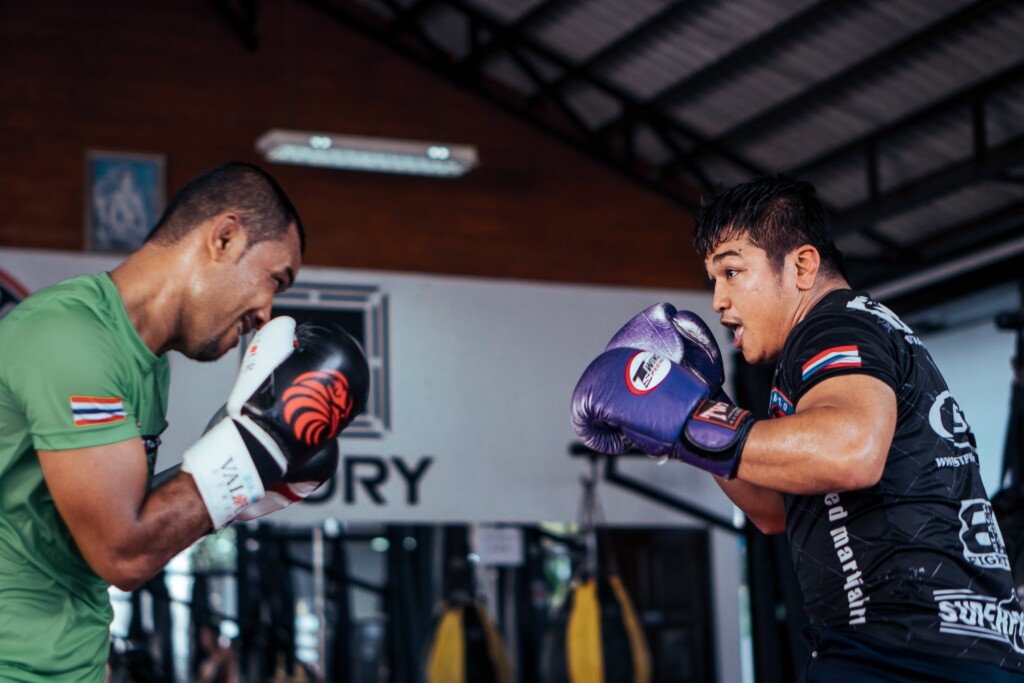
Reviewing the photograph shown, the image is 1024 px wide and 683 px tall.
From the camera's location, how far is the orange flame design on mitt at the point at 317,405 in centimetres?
213

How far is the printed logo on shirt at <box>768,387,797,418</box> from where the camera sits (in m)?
2.12

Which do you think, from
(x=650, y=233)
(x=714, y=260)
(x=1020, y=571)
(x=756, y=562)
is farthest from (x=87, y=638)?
(x=650, y=233)

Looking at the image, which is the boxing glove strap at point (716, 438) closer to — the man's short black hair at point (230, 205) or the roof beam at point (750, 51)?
the man's short black hair at point (230, 205)

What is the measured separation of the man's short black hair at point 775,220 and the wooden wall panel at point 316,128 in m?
5.85

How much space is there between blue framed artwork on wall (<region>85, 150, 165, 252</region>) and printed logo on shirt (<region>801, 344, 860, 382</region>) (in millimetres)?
6034

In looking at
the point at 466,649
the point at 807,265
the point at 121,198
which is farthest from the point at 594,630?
the point at 807,265

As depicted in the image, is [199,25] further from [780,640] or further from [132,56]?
[780,640]

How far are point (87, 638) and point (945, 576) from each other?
1.39 meters

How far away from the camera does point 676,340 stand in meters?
2.43

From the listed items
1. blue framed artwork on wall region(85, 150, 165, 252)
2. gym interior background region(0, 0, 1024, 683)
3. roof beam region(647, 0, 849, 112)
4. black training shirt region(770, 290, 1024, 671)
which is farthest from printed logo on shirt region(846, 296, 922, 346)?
blue framed artwork on wall region(85, 150, 165, 252)

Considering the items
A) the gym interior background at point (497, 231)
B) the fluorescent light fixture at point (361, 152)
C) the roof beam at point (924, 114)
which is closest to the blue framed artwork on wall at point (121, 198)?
the gym interior background at point (497, 231)

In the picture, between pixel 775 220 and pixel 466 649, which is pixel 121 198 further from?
pixel 775 220

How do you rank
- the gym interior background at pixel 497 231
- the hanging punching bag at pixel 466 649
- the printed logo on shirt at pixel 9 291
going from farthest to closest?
the hanging punching bag at pixel 466 649 < the gym interior background at pixel 497 231 < the printed logo on shirt at pixel 9 291

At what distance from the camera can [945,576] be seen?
1976mm
